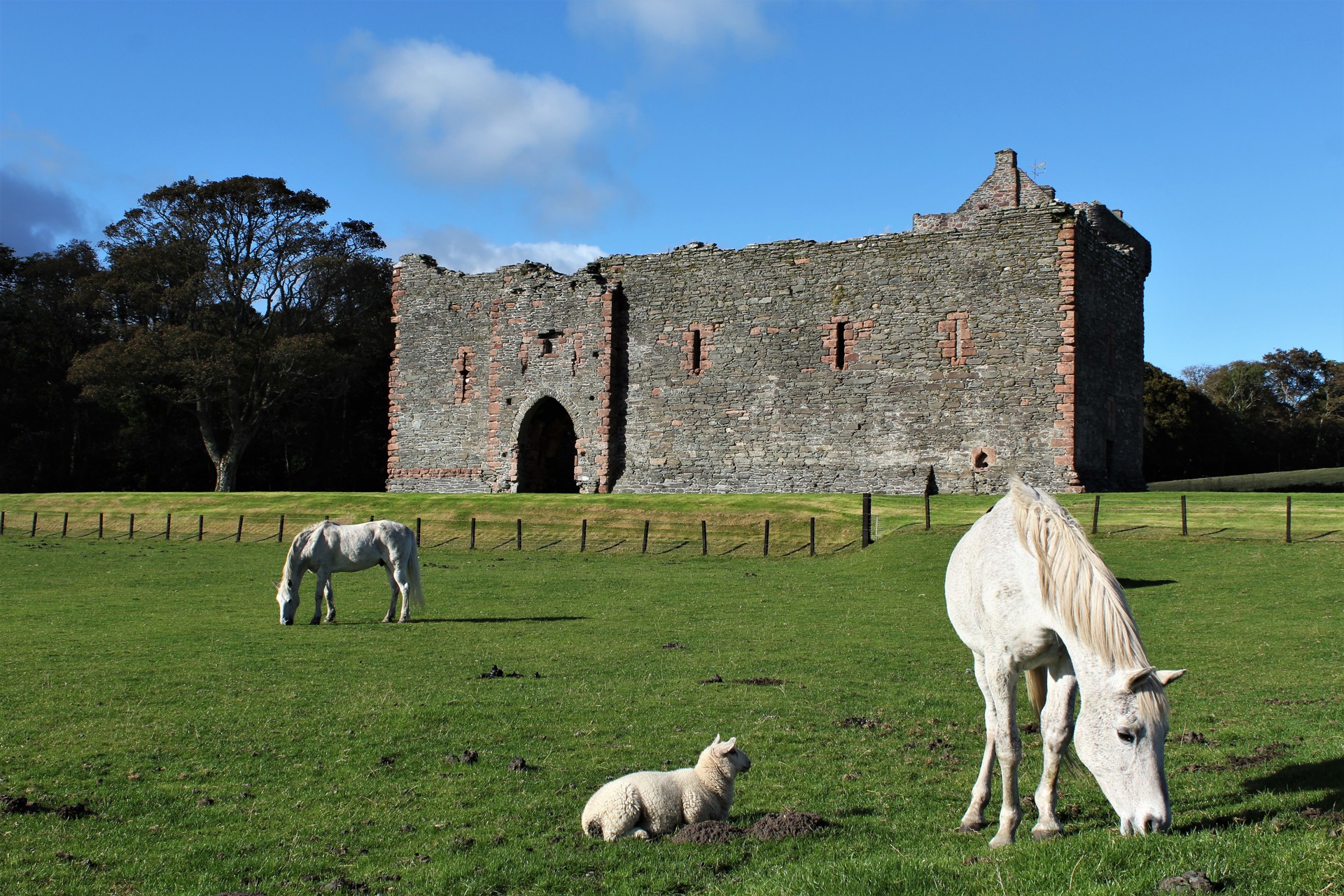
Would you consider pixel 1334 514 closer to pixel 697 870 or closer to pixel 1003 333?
pixel 1003 333

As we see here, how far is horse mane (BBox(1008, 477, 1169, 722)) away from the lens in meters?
5.11

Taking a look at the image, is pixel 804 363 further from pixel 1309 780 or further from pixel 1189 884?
pixel 1189 884

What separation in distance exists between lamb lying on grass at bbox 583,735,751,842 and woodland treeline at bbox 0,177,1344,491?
150ft

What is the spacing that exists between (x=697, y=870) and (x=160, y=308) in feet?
180

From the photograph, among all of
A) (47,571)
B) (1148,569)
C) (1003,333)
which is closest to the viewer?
(1148,569)

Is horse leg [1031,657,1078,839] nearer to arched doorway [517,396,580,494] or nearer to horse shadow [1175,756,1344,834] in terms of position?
horse shadow [1175,756,1344,834]

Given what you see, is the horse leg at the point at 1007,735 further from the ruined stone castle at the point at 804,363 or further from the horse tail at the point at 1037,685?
the ruined stone castle at the point at 804,363

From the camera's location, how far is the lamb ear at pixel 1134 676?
4.99 meters

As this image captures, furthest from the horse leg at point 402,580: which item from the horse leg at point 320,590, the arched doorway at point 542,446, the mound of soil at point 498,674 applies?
the arched doorway at point 542,446

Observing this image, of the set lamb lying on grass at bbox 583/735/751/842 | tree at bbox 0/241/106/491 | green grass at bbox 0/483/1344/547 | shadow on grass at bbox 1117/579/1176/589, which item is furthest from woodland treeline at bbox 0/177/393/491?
lamb lying on grass at bbox 583/735/751/842

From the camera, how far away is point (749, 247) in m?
35.3

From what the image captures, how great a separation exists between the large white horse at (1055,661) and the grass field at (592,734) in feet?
1.00

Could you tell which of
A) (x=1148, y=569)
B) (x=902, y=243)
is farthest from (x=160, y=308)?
(x=1148, y=569)

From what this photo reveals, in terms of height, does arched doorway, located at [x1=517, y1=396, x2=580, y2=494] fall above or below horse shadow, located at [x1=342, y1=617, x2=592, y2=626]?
above
